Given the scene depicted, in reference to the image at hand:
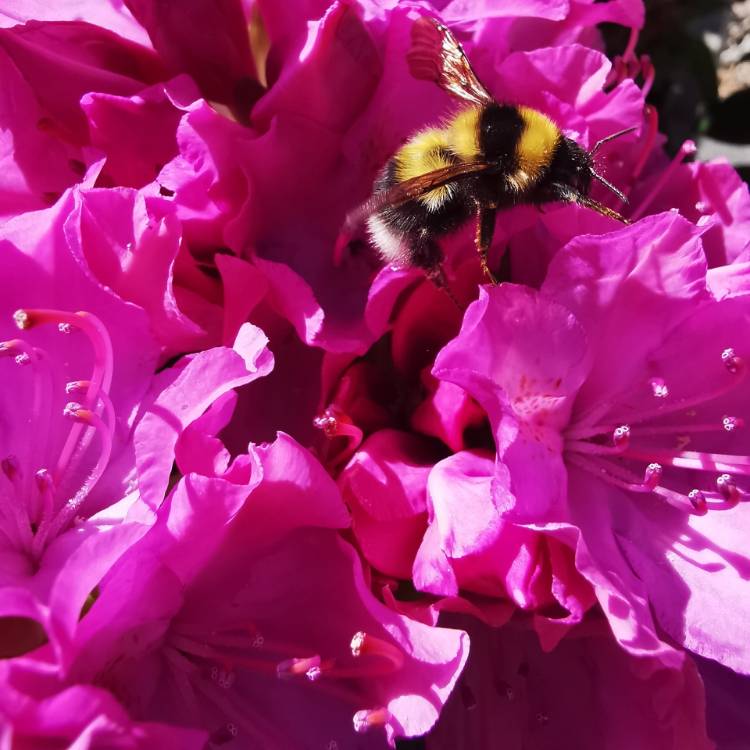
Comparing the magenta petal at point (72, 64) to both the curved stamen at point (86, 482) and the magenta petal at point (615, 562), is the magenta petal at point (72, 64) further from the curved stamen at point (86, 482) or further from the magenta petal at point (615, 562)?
the magenta petal at point (615, 562)

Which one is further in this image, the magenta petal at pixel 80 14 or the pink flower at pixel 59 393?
the magenta petal at pixel 80 14

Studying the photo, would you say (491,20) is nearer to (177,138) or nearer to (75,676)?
(177,138)

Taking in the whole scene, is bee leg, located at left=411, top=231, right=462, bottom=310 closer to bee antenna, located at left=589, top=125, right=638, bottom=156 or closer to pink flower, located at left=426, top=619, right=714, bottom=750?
bee antenna, located at left=589, top=125, right=638, bottom=156

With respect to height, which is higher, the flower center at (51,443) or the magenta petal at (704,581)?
the flower center at (51,443)

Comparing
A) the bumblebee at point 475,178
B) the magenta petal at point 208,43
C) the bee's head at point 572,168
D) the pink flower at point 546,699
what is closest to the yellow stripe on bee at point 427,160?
the bumblebee at point 475,178

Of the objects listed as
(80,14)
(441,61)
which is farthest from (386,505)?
(80,14)

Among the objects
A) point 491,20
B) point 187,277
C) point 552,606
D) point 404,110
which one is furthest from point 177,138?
point 552,606

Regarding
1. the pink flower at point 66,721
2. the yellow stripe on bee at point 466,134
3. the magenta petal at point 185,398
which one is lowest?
the pink flower at point 66,721

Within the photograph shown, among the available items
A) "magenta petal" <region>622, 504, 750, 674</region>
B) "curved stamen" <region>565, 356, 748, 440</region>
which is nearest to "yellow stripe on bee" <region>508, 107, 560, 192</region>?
"curved stamen" <region>565, 356, 748, 440</region>
